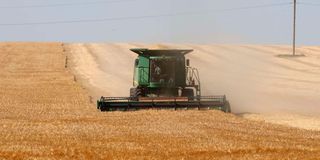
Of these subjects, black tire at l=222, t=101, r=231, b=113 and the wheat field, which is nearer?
the wheat field

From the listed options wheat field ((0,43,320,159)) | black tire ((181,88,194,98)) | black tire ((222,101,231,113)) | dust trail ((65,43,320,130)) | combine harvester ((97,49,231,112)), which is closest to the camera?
wheat field ((0,43,320,159))

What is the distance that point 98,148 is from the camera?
61.3ft

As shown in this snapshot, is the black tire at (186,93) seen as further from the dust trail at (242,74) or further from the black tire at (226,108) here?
the black tire at (226,108)

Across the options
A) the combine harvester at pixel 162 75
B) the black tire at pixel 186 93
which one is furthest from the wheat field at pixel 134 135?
the black tire at pixel 186 93

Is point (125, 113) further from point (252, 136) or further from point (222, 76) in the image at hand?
point (222, 76)

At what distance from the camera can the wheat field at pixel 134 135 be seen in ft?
58.7

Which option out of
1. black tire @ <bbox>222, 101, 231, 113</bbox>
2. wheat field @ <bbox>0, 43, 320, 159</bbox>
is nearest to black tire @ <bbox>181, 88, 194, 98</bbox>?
black tire @ <bbox>222, 101, 231, 113</bbox>

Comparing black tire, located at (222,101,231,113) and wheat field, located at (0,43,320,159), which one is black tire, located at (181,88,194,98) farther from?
wheat field, located at (0,43,320,159)

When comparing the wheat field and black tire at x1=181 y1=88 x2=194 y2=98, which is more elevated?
black tire at x1=181 y1=88 x2=194 y2=98

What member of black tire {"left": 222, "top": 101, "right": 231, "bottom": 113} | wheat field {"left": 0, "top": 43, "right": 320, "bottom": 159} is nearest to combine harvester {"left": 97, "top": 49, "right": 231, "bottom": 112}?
black tire {"left": 222, "top": 101, "right": 231, "bottom": 113}

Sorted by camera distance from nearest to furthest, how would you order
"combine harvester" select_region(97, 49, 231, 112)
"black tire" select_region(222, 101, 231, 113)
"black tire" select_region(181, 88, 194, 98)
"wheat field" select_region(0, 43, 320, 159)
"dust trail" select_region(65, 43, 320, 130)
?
"wheat field" select_region(0, 43, 320, 159) → "black tire" select_region(222, 101, 231, 113) → "combine harvester" select_region(97, 49, 231, 112) → "black tire" select_region(181, 88, 194, 98) → "dust trail" select_region(65, 43, 320, 130)

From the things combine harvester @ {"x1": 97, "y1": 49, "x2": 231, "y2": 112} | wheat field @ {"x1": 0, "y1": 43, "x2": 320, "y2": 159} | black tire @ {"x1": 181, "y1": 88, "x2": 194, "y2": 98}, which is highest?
combine harvester @ {"x1": 97, "y1": 49, "x2": 231, "y2": 112}

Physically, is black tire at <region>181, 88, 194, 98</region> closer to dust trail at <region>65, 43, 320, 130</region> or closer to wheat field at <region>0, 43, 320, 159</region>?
dust trail at <region>65, 43, 320, 130</region>

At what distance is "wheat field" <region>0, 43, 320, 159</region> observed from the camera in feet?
58.7
